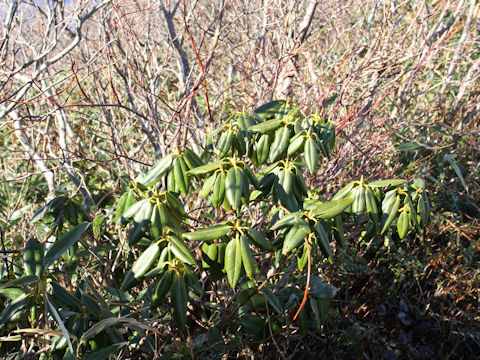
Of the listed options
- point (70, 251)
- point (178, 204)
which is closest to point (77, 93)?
point (70, 251)

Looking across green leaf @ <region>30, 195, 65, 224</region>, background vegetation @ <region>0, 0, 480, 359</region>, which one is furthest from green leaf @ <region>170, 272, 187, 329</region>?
background vegetation @ <region>0, 0, 480, 359</region>

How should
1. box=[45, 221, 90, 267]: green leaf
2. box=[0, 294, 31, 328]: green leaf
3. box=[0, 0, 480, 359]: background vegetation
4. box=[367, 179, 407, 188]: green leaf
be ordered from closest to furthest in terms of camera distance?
box=[0, 294, 31, 328]: green leaf < box=[45, 221, 90, 267]: green leaf < box=[367, 179, 407, 188]: green leaf < box=[0, 0, 480, 359]: background vegetation

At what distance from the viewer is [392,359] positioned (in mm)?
2295

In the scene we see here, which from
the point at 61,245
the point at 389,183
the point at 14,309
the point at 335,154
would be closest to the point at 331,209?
the point at 389,183

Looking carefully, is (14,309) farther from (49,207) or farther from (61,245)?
(49,207)

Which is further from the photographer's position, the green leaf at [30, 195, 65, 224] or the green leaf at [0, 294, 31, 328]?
the green leaf at [30, 195, 65, 224]

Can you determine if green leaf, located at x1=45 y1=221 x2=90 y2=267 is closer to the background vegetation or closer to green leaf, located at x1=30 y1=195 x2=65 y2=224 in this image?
green leaf, located at x1=30 y1=195 x2=65 y2=224

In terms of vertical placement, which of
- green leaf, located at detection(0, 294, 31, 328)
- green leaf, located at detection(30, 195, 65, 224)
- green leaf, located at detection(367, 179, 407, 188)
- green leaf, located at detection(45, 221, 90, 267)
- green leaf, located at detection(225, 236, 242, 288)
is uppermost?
green leaf, located at detection(30, 195, 65, 224)

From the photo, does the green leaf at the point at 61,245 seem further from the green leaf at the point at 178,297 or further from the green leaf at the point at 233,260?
the green leaf at the point at 233,260

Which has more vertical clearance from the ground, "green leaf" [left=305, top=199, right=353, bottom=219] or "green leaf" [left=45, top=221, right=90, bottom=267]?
"green leaf" [left=45, top=221, right=90, bottom=267]

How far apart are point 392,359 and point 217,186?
182 cm

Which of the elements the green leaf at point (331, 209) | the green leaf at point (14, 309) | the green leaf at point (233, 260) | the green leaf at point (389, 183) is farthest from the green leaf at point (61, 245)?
the green leaf at point (389, 183)

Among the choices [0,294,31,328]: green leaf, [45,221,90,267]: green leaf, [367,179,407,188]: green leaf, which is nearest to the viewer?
[0,294,31,328]: green leaf

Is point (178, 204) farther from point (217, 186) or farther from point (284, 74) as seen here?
point (284, 74)
